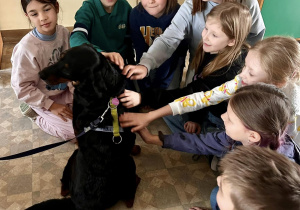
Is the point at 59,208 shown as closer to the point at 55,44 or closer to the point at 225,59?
the point at 55,44

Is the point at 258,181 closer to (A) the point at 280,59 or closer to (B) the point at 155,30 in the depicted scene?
(A) the point at 280,59

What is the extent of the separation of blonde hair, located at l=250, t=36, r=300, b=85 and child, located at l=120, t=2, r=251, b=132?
21cm

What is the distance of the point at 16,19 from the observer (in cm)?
281

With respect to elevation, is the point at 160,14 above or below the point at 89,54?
below

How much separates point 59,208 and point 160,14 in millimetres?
1347

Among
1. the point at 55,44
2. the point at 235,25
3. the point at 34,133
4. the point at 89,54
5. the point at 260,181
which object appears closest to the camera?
the point at 260,181

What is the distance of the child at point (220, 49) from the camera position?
55.0 inches

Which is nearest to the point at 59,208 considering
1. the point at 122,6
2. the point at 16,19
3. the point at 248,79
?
the point at 248,79

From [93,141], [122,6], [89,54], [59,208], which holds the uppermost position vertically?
[89,54]

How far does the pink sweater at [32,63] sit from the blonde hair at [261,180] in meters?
1.18

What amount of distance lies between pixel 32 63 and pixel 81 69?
25.6 inches

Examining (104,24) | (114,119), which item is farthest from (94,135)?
(104,24)

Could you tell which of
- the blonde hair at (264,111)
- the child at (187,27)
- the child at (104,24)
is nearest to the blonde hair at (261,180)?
the blonde hair at (264,111)

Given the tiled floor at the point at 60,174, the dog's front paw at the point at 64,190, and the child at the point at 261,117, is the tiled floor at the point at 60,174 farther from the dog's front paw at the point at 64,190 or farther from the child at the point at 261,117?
the child at the point at 261,117
